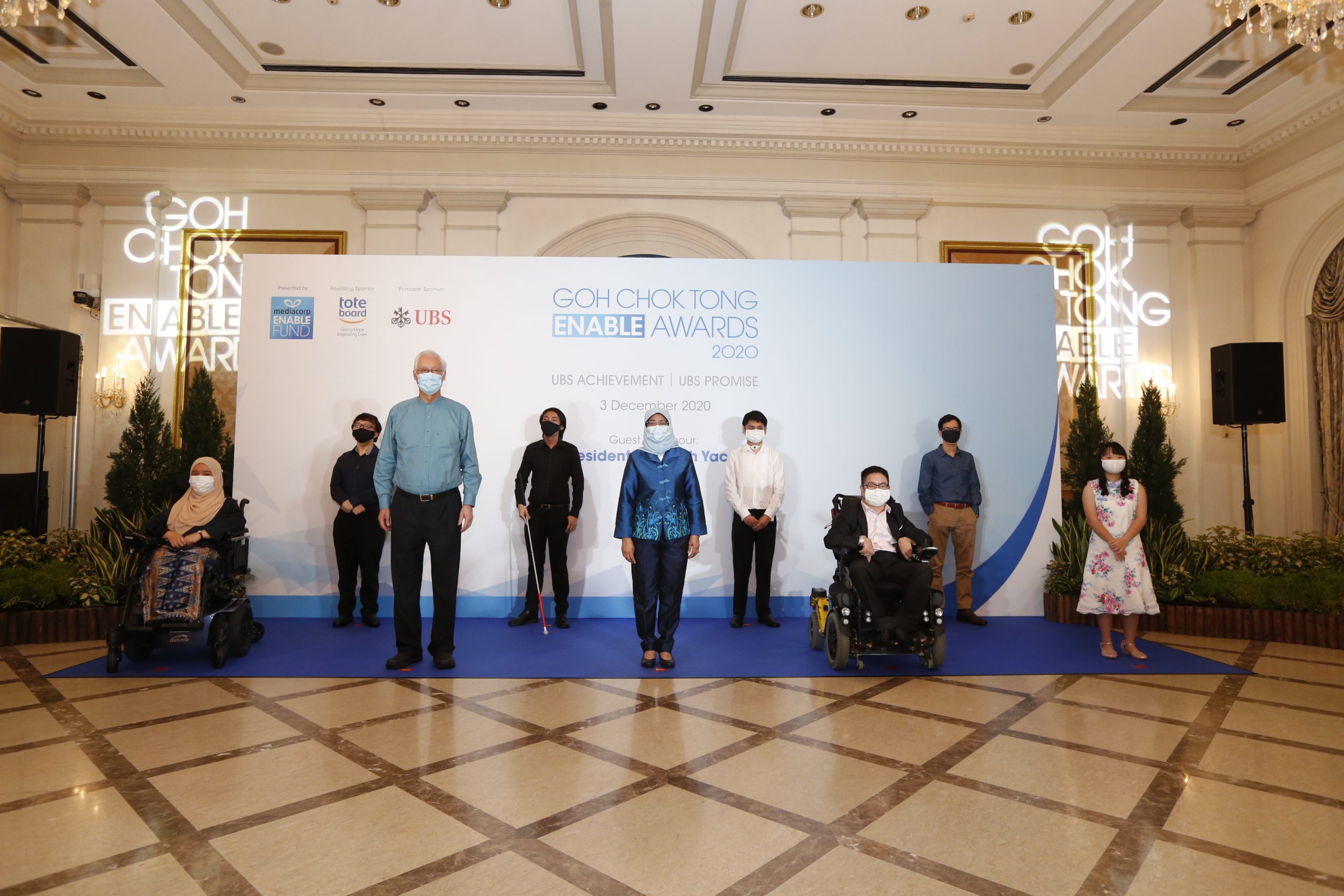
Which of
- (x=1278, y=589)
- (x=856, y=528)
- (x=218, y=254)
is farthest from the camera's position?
(x=218, y=254)

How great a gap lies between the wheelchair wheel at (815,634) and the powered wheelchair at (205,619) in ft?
10.7

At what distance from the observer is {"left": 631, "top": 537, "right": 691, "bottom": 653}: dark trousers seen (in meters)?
4.19

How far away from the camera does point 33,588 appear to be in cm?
484

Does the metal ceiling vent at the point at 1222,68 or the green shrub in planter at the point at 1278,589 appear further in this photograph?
the metal ceiling vent at the point at 1222,68

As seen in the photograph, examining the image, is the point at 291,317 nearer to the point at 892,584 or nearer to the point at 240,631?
the point at 240,631

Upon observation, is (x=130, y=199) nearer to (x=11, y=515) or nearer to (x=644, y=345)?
(x=11, y=515)

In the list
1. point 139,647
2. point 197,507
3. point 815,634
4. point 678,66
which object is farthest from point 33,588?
point 678,66

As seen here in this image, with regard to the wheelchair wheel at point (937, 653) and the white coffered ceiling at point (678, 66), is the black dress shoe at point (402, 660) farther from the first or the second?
the white coffered ceiling at point (678, 66)

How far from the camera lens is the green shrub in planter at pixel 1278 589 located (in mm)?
4922

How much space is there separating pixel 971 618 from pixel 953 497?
0.91 metres

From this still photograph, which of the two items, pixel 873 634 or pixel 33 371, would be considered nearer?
pixel 873 634

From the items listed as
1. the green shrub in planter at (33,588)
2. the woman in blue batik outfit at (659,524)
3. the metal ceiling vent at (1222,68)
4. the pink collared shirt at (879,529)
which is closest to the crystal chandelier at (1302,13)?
the metal ceiling vent at (1222,68)

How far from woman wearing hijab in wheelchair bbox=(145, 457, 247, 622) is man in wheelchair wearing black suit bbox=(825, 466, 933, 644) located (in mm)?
3386

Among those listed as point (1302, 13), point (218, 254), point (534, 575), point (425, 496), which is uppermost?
point (1302, 13)
